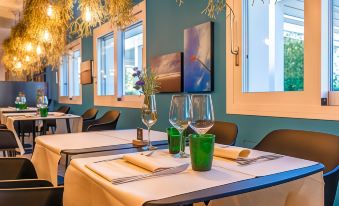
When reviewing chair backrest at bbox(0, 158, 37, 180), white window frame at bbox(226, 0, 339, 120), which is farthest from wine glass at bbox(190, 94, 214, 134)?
white window frame at bbox(226, 0, 339, 120)

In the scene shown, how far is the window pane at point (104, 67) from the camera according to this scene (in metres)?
6.02

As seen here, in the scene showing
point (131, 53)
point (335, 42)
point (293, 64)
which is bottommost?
point (293, 64)

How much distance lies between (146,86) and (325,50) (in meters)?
1.42

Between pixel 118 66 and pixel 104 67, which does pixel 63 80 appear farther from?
pixel 118 66

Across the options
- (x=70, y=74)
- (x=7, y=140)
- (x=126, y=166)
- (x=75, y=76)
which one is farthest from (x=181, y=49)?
(x=70, y=74)

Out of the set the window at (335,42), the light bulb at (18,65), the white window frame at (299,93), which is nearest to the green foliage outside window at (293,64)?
the white window frame at (299,93)

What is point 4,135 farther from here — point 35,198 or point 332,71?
point 332,71

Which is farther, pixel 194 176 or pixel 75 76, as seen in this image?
pixel 75 76

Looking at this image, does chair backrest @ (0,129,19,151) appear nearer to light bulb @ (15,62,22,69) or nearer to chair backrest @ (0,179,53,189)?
chair backrest @ (0,179,53,189)

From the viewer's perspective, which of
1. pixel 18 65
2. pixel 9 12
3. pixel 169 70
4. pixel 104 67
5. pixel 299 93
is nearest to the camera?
pixel 299 93

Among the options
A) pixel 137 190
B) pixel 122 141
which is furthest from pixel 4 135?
pixel 137 190

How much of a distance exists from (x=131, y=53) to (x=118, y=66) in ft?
1.16

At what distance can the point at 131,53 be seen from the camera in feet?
17.1

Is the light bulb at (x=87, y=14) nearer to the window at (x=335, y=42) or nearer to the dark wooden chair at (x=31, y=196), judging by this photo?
the window at (x=335, y=42)
